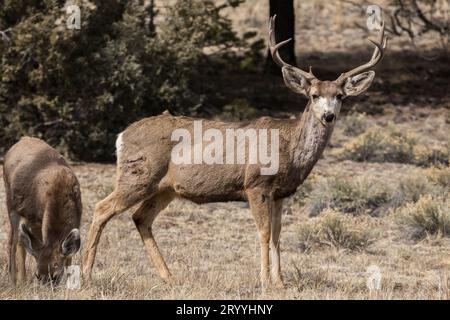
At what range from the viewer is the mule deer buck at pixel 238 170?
34.8ft

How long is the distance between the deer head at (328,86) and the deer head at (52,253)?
2.90 meters

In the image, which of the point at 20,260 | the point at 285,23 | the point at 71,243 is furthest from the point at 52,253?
the point at 285,23

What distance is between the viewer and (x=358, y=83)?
440 inches

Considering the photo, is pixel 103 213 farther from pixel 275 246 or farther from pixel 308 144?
pixel 308 144

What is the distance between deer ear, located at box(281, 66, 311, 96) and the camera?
11039mm

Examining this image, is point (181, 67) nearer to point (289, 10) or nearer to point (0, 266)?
point (289, 10)

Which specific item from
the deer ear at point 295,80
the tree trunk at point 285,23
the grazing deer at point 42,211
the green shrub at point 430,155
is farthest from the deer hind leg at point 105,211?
the tree trunk at point 285,23

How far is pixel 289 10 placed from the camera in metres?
24.5

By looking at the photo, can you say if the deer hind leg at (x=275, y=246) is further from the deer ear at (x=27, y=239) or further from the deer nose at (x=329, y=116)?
the deer ear at (x=27, y=239)

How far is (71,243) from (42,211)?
701 millimetres

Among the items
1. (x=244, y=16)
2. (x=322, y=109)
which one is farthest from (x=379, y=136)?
(x=244, y=16)

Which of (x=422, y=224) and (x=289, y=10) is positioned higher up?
(x=289, y=10)

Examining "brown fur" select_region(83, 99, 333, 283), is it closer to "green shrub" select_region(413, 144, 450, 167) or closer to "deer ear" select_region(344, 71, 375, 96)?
"deer ear" select_region(344, 71, 375, 96)

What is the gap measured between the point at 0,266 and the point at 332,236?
4636mm
